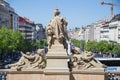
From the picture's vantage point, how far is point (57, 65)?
976 inches

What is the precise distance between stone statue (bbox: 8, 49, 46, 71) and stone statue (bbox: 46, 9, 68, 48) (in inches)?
34.2

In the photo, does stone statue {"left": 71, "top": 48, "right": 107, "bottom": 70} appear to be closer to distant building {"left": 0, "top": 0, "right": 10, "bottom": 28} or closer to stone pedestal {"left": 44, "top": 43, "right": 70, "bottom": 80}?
stone pedestal {"left": 44, "top": 43, "right": 70, "bottom": 80}

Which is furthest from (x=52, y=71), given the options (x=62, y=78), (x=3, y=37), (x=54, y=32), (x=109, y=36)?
(x=109, y=36)

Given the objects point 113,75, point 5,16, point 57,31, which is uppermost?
point 5,16

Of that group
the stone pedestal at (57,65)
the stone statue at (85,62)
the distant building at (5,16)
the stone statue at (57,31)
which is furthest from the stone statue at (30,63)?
the distant building at (5,16)

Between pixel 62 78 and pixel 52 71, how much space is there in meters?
0.64

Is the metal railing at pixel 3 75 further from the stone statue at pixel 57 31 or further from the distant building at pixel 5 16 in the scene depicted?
the distant building at pixel 5 16

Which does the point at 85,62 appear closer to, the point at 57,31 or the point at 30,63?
the point at 57,31

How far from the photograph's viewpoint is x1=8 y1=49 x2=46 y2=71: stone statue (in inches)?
992

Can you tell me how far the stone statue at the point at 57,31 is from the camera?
25.4 metres

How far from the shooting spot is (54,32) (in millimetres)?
25562

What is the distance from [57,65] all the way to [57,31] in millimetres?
1913

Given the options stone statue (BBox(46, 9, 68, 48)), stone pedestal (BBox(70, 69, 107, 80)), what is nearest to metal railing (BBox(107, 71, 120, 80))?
stone pedestal (BBox(70, 69, 107, 80))

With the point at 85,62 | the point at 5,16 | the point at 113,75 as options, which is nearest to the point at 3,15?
the point at 5,16
